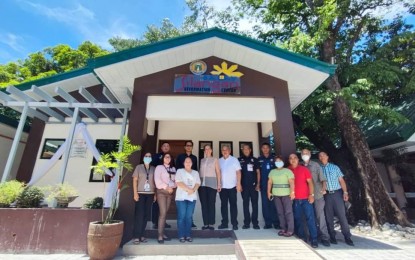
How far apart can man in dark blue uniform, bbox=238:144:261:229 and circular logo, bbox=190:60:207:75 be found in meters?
2.37

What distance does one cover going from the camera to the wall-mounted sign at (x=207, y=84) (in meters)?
6.21

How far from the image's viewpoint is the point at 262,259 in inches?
148

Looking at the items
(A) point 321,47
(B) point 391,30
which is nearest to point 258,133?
(A) point 321,47

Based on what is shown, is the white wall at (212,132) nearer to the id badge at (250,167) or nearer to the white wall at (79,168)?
the white wall at (79,168)

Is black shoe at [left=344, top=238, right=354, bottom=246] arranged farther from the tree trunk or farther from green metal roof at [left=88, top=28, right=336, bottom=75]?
green metal roof at [left=88, top=28, right=336, bottom=75]

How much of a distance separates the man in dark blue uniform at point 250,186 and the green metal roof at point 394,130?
248 inches

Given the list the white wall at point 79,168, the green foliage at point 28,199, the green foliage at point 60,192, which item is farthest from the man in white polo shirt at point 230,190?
the white wall at point 79,168

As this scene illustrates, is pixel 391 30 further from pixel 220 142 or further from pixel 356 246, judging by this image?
pixel 356 246

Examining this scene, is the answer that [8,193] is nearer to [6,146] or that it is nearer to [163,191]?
[163,191]

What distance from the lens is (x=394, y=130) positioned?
9148 mm

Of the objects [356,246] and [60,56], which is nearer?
[356,246]

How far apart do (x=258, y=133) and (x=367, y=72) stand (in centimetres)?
464

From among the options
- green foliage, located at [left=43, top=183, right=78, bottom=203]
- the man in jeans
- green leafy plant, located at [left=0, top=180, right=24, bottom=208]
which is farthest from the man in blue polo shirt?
green leafy plant, located at [left=0, top=180, right=24, bottom=208]

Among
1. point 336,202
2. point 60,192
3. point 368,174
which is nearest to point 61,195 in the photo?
point 60,192
